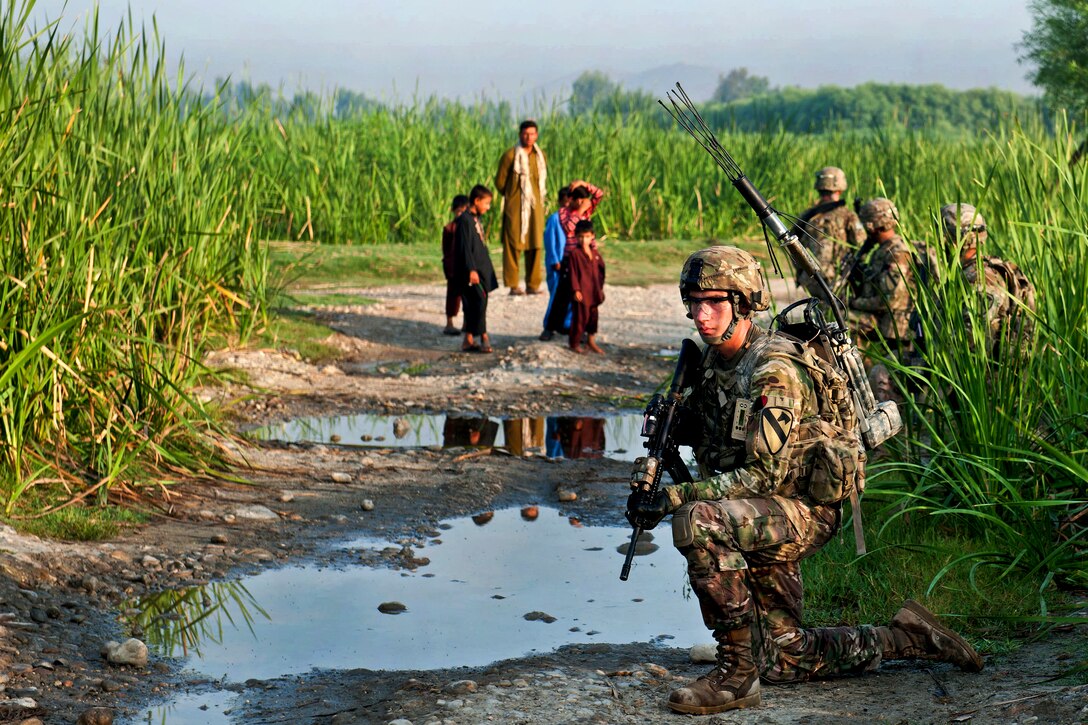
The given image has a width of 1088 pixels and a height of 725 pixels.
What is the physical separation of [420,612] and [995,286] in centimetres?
298

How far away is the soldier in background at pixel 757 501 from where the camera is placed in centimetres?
382

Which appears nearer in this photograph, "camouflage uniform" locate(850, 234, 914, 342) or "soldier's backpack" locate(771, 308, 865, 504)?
"soldier's backpack" locate(771, 308, 865, 504)

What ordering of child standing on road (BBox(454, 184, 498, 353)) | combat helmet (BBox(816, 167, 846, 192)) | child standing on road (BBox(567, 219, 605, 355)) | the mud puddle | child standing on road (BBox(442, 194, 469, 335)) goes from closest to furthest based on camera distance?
the mud puddle
combat helmet (BBox(816, 167, 846, 192))
child standing on road (BBox(567, 219, 605, 355))
child standing on road (BBox(454, 184, 498, 353))
child standing on road (BBox(442, 194, 469, 335))

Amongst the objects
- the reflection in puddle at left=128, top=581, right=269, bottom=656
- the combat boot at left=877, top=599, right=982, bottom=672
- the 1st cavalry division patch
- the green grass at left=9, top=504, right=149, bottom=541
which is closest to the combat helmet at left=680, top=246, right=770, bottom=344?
the 1st cavalry division patch

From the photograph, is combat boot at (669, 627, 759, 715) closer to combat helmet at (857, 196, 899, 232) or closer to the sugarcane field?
the sugarcane field

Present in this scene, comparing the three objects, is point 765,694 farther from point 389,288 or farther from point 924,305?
point 389,288

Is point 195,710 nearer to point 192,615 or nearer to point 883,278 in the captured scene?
point 192,615

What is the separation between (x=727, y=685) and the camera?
3857mm

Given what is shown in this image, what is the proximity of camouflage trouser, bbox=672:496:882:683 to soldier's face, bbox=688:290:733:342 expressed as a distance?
496mm

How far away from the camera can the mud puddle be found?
179 inches

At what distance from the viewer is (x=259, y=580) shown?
537cm

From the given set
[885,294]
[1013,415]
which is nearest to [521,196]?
[885,294]

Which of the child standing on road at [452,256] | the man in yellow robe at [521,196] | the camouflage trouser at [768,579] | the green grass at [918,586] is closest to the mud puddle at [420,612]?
A: the green grass at [918,586]

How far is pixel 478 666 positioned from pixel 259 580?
Answer: 128 centimetres
